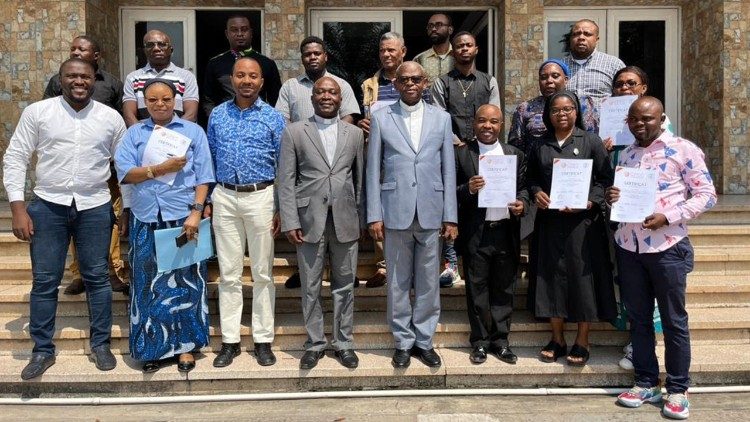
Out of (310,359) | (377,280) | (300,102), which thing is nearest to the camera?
(310,359)

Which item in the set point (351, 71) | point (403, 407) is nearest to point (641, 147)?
point (403, 407)

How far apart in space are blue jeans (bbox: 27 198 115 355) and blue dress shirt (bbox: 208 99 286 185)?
0.90 meters

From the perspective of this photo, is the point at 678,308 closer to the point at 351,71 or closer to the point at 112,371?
the point at 112,371

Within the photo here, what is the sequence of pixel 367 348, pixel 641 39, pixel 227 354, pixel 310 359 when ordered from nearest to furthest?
1. pixel 310 359
2. pixel 227 354
3. pixel 367 348
4. pixel 641 39

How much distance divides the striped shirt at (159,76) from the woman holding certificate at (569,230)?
2.85 m

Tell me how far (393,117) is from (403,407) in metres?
1.94

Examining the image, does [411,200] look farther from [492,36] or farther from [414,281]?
[492,36]

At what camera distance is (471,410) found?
405 cm

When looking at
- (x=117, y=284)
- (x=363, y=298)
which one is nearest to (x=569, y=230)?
(x=363, y=298)

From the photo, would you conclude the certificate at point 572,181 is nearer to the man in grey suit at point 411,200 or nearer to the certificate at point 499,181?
the certificate at point 499,181

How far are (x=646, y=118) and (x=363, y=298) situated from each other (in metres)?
2.58

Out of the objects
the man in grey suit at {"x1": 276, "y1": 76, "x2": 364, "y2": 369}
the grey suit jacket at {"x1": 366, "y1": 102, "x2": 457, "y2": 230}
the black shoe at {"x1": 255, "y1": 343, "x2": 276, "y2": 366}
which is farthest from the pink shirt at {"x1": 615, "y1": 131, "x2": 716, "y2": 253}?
the black shoe at {"x1": 255, "y1": 343, "x2": 276, "y2": 366}

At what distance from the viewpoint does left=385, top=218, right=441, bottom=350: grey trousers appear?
14.5 ft

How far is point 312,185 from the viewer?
4355mm
